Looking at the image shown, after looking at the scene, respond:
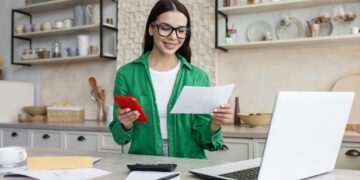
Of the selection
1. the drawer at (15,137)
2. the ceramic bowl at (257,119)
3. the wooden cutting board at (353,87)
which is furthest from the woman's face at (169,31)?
the drawer at (15,137)

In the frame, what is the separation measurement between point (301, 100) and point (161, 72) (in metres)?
0.89

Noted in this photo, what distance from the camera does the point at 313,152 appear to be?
1.07 metres

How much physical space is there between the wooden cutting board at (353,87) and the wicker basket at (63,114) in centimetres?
222

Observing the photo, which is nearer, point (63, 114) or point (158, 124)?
point (158, 124)

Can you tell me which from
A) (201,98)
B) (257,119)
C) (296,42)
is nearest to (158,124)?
(201,98)

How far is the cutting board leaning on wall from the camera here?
3.65 metres

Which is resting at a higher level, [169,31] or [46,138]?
[169,31]

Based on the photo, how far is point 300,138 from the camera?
98cm

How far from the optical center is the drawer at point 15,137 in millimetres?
3350

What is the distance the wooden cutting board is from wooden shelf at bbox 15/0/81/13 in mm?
2481

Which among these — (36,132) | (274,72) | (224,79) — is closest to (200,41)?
(224,79)

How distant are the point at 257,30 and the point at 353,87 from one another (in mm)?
822

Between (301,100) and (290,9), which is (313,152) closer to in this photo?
(301,100)

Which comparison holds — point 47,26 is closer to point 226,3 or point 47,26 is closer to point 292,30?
point 226,3
